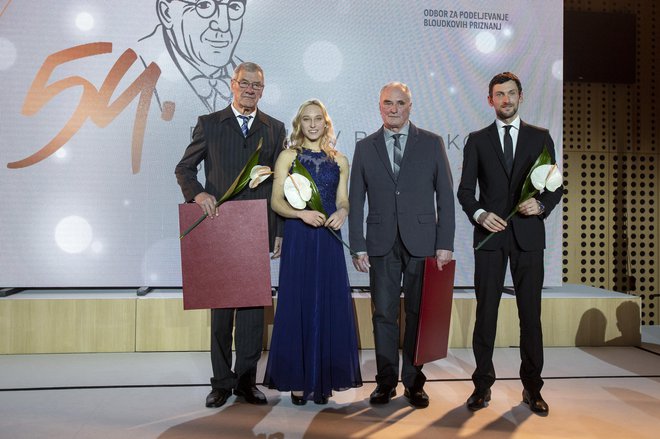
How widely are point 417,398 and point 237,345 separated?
0.99 m

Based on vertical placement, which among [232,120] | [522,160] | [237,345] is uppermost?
[232,120]

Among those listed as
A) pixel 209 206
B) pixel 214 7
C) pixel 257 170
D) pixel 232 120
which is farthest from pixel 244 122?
pixel 214 7

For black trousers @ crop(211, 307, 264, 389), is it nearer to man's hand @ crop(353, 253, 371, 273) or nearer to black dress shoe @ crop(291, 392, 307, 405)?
black dress shoe @ crop(291, 392, 307, 405)

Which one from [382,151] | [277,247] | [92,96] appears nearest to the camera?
[382,151]

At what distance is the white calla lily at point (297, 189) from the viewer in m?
3.00

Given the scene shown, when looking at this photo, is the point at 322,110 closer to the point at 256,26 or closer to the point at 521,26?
the point at 256,26

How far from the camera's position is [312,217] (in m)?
3.11

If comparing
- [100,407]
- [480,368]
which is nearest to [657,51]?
[480,368]

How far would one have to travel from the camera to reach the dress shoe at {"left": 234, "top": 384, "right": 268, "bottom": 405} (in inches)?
127

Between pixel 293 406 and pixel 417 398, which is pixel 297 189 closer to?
pixel 293 406

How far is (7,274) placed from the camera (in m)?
4.61

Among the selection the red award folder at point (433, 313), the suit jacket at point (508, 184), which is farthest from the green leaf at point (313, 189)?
the suit jacket at point (508, 184)

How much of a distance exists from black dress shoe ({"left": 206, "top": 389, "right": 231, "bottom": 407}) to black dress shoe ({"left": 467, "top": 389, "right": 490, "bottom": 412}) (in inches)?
50.1

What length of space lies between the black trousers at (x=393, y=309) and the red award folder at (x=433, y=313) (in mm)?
126
